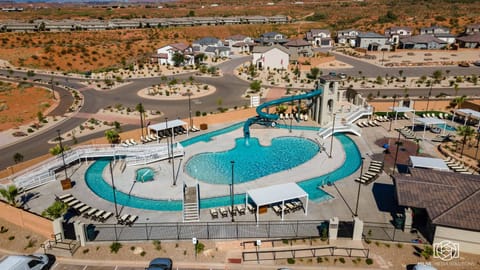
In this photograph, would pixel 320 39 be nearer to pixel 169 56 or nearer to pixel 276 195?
pixel 169 56

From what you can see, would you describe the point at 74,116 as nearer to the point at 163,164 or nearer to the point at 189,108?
the point at 189,108

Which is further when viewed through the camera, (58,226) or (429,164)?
(429,164)

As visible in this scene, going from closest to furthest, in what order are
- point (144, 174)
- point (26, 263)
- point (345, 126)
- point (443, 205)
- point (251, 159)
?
point (26, 263) → point (443, 205) → point (144, 174) → point (251, 159) → point (345, 126)

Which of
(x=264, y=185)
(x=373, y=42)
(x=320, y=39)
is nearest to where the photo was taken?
(x=264, y=185)

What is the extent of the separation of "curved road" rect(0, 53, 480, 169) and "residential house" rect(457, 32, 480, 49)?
25.3 m

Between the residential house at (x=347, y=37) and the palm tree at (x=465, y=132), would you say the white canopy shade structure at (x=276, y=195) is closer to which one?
the palm tree at (x=465, y=132)

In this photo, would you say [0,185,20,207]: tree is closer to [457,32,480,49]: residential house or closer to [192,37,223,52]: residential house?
[192,37,223,52]: residential house

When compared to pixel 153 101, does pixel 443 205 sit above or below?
above

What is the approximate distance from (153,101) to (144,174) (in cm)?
2822

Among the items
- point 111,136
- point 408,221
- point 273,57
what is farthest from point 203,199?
point 273,57

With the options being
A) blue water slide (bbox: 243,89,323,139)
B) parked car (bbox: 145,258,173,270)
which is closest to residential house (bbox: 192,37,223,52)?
blue water slide (bbox: 243,89,323,139)

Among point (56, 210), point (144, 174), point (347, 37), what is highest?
point (347, 37)

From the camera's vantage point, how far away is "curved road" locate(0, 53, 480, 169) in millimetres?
42906

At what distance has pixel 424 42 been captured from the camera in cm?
10406
